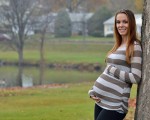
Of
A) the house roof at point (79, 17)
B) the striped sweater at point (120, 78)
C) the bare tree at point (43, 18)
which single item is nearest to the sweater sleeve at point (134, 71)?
the striped sweater at point (120, 78)

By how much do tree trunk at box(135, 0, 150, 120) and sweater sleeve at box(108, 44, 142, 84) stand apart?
0.06 meters

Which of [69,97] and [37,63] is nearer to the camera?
[69,97]

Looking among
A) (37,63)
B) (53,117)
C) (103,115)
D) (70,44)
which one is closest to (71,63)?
(37,63)

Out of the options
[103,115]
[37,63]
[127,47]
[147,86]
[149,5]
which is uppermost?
[149,5]

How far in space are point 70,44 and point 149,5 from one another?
229 ft

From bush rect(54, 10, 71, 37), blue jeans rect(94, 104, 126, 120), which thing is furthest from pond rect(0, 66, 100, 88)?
bush rect(54, 10, 71, 37)

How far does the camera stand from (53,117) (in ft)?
36.1

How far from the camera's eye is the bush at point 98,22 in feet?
277

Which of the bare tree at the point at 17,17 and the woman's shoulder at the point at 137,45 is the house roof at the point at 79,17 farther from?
the woman's shoulder at the point at 137,45

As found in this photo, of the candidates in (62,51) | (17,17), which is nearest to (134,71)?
(17,17)

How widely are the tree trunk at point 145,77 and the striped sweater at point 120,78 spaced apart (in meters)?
0.07

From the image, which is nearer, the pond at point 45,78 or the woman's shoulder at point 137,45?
the woman's shoulder at point 137,45

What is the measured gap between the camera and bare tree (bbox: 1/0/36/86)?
6444 cm

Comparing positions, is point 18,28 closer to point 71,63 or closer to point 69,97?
point 71,63
